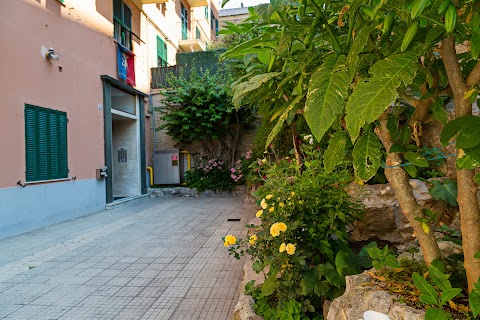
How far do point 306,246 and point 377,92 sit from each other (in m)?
1.61

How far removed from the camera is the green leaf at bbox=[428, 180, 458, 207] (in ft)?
5.43

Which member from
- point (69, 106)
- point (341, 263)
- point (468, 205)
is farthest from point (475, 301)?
point (69, 106)

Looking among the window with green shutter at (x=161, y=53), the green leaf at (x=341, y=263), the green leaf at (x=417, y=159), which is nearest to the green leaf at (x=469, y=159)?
the green leaf at (x=417, y=159)

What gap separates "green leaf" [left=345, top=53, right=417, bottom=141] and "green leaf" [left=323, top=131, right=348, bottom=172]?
0.29m

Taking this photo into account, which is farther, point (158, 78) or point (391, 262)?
point (158, 78)

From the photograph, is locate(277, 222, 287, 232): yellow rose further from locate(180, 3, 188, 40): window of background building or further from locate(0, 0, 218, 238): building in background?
locate(180, 3, 188, 40): window of background building

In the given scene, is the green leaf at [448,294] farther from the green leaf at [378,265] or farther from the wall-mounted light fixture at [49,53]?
the wall-mounted light fixture at [49,53]

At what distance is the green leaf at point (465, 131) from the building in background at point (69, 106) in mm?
6587

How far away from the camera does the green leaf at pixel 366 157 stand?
2.97 feet

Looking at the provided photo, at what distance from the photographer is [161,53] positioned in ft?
41.7

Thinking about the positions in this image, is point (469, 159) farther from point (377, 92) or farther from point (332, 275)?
point (332, 275)

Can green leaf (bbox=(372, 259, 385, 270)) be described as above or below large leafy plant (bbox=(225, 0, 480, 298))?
below

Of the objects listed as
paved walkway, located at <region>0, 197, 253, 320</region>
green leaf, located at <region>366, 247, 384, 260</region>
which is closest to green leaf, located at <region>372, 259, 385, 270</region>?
green leaf, located at <region>366, 247, 384, 260</region>

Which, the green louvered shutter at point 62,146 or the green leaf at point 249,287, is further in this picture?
the green louvered shutter at point 62,146
